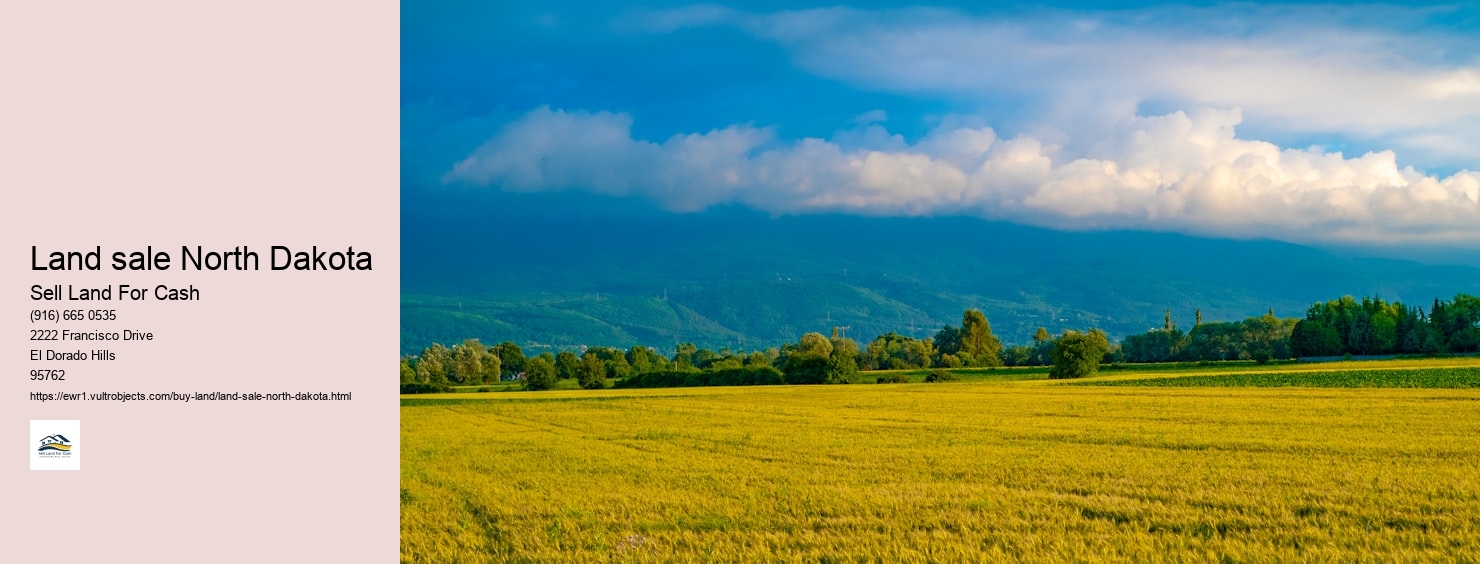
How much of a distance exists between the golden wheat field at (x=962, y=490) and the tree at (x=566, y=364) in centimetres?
8083

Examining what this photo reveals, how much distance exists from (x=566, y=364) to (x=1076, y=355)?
61.6m

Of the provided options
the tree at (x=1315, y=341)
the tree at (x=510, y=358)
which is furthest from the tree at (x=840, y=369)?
the tree at (x=1315, y=341)

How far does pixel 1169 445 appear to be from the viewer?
30594 millimetres

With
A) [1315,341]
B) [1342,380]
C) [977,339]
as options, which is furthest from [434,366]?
[1315,341]

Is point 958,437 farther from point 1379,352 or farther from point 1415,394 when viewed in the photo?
point 1379,352

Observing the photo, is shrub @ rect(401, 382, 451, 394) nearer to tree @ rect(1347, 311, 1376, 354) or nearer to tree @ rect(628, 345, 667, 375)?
tree @ rect(628, 345, 667, 375)

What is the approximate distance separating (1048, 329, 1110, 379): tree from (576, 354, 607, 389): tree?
49488mm

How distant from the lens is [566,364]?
128 metres

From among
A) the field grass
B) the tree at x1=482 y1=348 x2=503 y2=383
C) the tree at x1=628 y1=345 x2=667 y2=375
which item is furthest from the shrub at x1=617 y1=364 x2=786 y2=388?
the field grass

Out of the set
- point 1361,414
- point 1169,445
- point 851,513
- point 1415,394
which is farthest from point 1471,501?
point 1415,394
